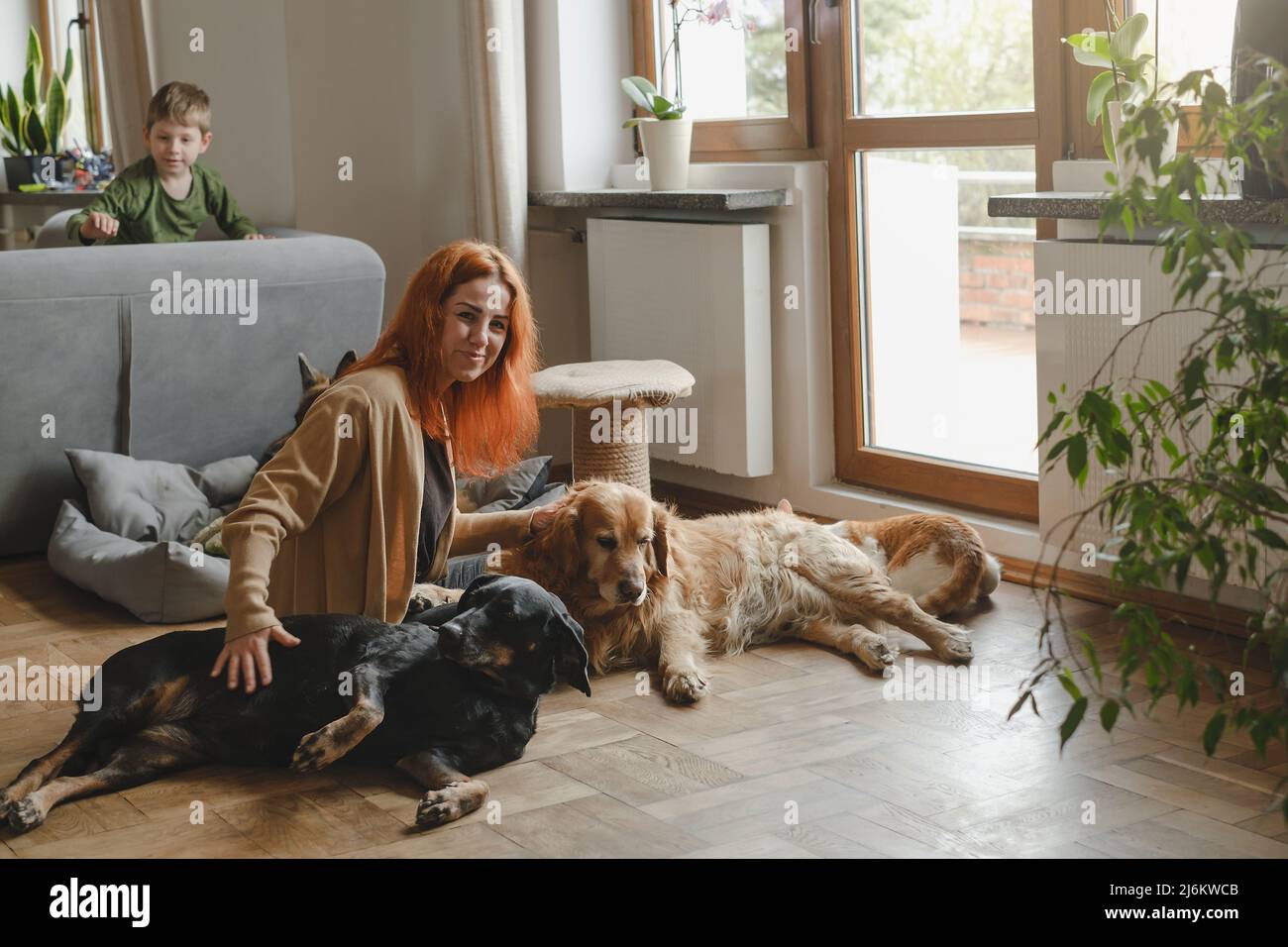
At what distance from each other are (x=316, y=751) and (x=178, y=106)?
2.74m

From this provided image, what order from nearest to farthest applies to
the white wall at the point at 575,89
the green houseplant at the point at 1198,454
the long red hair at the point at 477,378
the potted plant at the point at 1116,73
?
the green houseplant at the point at 1198,454 < the long red hair at the point at 477,378 < the potted plant at the point at 1116,73 < the white wall at the point at 575,89

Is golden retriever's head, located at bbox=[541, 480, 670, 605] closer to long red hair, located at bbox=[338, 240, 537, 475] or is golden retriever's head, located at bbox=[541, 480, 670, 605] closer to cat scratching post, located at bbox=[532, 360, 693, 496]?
long red hair, located at bbox=[338, 240, 537, 475]

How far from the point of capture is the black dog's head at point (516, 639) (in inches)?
92.0

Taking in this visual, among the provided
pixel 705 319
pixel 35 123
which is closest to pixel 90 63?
pixel 35 123

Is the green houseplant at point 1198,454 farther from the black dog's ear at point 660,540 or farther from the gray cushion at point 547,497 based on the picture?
the gray cushion at point 547,497

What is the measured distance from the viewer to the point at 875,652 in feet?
9.69

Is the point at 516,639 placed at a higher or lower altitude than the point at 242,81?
lower

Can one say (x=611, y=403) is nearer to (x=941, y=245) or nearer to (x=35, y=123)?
(x=941, y=245)

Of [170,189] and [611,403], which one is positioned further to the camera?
[170,189]

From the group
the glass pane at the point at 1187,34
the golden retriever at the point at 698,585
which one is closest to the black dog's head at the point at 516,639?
the golden retriever at the point at 698,585

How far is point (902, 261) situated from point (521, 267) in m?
1.28

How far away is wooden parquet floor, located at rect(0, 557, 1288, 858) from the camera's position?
81.7 inches

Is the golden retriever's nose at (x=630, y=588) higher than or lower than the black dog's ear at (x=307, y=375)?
lower
